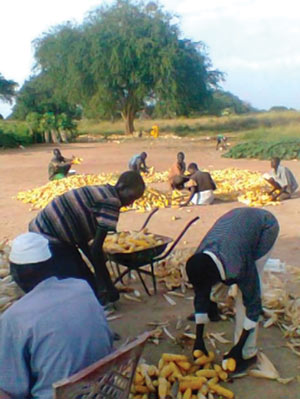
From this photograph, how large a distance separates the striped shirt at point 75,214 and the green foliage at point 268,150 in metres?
19.2

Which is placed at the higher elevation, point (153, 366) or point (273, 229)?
point (273, 229)

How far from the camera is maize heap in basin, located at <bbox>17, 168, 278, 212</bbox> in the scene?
12.1m

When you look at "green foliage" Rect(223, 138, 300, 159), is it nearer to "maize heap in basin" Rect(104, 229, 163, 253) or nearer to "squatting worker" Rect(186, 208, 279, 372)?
"maize heap in basin" Rect(104, 229, 163, 253)

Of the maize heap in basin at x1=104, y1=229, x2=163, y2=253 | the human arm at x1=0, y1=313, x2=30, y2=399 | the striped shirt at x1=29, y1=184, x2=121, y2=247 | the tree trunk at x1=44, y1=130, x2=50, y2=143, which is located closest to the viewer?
the human arm at x1=0, y1=313, x2=30, y2=399

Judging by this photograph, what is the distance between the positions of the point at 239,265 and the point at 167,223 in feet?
21.4

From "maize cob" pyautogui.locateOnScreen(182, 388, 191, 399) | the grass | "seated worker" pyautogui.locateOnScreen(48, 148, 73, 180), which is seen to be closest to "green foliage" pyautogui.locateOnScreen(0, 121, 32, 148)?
the grass

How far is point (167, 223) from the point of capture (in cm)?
1041

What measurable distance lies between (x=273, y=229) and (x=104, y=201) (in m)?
1.49

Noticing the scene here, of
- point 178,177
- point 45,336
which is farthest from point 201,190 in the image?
point 45,336

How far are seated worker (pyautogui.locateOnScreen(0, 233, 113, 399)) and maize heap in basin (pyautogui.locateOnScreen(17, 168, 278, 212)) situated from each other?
8866mm

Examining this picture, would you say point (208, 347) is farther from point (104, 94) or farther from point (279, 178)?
point (104, 94)

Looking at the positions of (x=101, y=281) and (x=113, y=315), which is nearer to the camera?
(x=101, y=281)

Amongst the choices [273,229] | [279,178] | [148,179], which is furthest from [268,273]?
[148,179]

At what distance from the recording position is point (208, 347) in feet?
15.8
